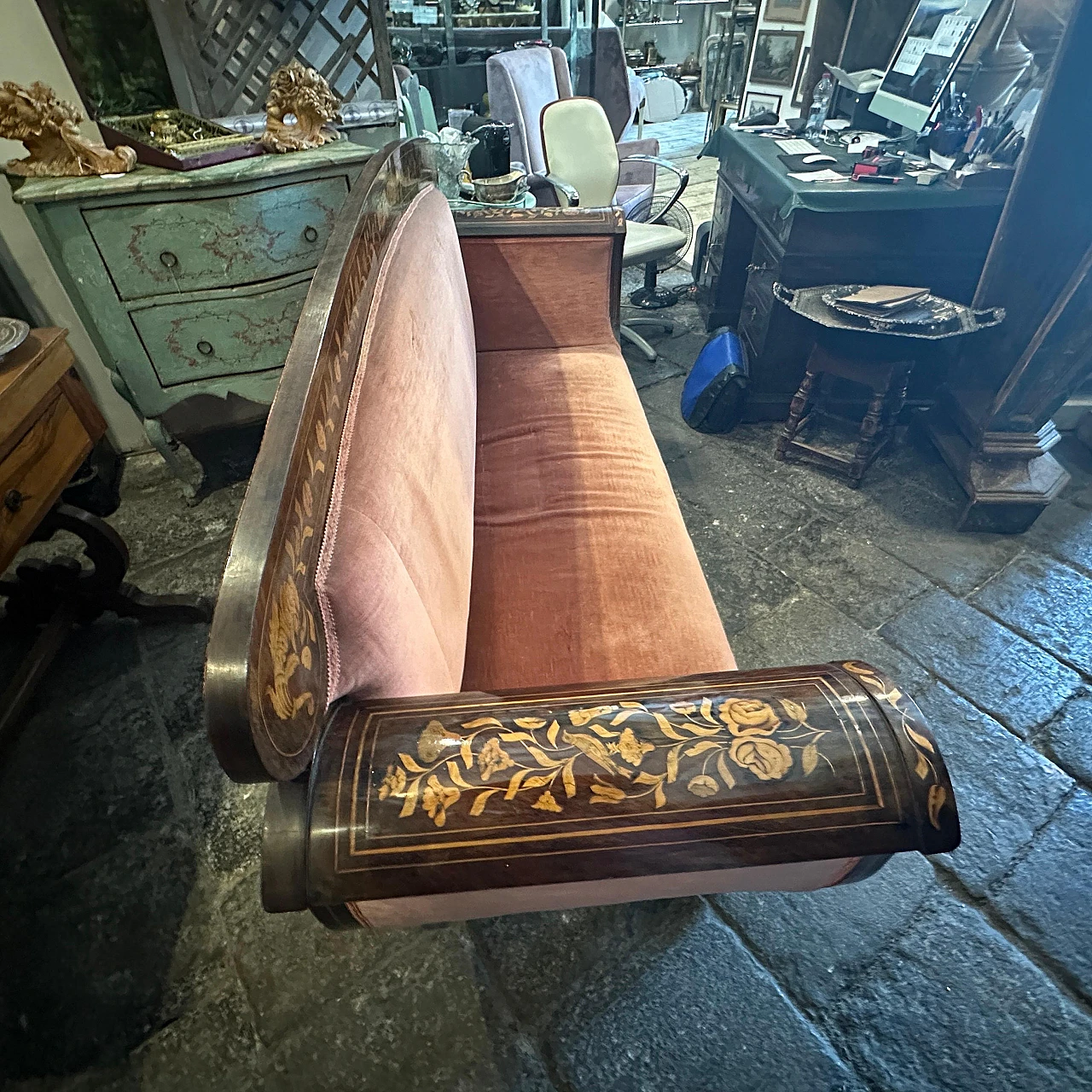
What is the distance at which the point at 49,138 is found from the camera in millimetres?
1590

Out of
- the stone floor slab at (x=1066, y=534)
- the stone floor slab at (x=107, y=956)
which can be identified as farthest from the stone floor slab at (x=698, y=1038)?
the stone floor slab at (x=1066, y=534)

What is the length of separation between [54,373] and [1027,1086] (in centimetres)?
222

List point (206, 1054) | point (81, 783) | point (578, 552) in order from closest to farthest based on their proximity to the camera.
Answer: point (206, 1054) < point (578, 552) < point (81, 783)

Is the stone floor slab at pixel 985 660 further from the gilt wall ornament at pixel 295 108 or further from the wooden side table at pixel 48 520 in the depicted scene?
the gilt wall ornament at pixel 295 108

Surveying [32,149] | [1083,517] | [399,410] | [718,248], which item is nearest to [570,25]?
[718,248]

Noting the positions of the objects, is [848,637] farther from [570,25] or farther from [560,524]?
[570,25]

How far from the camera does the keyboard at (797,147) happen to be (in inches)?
90.0

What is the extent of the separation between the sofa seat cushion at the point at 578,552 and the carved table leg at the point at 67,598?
38.9 inches

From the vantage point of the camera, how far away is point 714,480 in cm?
226

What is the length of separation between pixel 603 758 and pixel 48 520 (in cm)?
154

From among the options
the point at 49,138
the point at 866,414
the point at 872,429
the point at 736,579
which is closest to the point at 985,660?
the point at 736,579

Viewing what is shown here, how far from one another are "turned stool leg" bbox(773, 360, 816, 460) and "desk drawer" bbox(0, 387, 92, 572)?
2074mm

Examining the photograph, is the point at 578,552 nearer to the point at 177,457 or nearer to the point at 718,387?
the point at 718,387

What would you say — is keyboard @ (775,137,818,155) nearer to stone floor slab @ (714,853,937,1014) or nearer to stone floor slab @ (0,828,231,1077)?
stone floor slab @ (714,853,937,1014)
